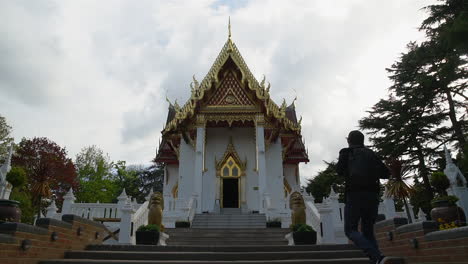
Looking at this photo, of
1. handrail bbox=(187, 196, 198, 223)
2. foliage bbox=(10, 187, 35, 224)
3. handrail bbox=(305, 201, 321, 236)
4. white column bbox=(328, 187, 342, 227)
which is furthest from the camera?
foliage bbox=(10, 187, 35, 224)

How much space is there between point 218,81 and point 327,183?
15.9 metres

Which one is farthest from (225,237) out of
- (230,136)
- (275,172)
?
(230,136)

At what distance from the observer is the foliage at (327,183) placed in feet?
94.8

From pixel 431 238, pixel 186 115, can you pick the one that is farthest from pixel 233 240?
pixel 186 115

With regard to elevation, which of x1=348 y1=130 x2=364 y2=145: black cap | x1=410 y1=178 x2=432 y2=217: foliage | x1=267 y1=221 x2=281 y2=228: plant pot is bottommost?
x1=267 y1=221 x2=281 y2=228: plant pot

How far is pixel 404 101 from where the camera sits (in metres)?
24.6

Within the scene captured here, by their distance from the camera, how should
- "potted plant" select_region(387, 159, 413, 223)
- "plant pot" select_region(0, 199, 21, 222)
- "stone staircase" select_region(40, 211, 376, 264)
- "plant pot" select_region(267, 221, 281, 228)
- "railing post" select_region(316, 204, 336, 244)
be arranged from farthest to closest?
1. "plant pot" select_region(267, 221, 281, 228)
2. "potted plant" select_region(387, 159, 413, 223)
3. "railing post" select_region(316, 204, 336, 244)
4. "stone staircase" select_region(40, 211, 376, 264)
5. "plant pot" select_region(0, 199, 21, 222)

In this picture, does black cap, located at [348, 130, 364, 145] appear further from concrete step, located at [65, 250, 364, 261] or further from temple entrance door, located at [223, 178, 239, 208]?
temple entrance door, located at [223, 178, 239, 208]

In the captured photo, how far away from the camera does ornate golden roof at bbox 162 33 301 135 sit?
18031 mm

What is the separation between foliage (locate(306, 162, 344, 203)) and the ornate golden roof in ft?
37.0

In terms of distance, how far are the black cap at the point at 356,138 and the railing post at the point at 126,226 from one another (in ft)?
22.7

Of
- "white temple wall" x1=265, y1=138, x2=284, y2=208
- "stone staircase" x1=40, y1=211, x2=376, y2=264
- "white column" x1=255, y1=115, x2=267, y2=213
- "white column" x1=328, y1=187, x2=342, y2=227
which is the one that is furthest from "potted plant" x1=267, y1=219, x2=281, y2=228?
"stone staircase" x1=40, y1=211, x2=376, y2=264

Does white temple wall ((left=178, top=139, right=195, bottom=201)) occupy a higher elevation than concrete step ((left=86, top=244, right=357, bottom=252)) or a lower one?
higher

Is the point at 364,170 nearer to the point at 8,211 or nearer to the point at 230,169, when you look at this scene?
the point at 8,211
